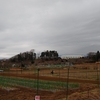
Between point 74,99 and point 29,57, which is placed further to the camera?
point 29,57

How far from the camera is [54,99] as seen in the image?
13.1m

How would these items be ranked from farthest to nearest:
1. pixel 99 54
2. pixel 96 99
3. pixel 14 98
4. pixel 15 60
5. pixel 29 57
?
pixel 29 57
pixel 15 60
pixel 99 54
pixel 14 98
pixel 96 99

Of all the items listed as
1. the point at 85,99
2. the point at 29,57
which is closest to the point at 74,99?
the point at 85,99

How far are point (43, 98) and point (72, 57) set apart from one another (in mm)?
103051

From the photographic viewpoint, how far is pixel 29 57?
119 meters

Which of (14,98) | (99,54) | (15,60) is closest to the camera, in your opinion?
(14,98)

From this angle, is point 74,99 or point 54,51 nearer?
point 74,99

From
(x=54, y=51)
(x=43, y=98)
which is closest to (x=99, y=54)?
(x=54, y=51)

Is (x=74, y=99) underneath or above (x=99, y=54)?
underneath

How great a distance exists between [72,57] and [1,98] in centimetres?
10295

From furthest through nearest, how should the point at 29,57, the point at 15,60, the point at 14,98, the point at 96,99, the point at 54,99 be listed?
the point at 29,57, the point at 15,60, the point at 14,98, the point at 54,99, the point at 96,99

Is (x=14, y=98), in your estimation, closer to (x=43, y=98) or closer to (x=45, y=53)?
(x=43, y=98)

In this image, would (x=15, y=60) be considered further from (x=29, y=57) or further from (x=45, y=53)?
(x=45, y=53)

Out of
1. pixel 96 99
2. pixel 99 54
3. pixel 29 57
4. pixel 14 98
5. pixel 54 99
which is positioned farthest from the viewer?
pixel 29 57
